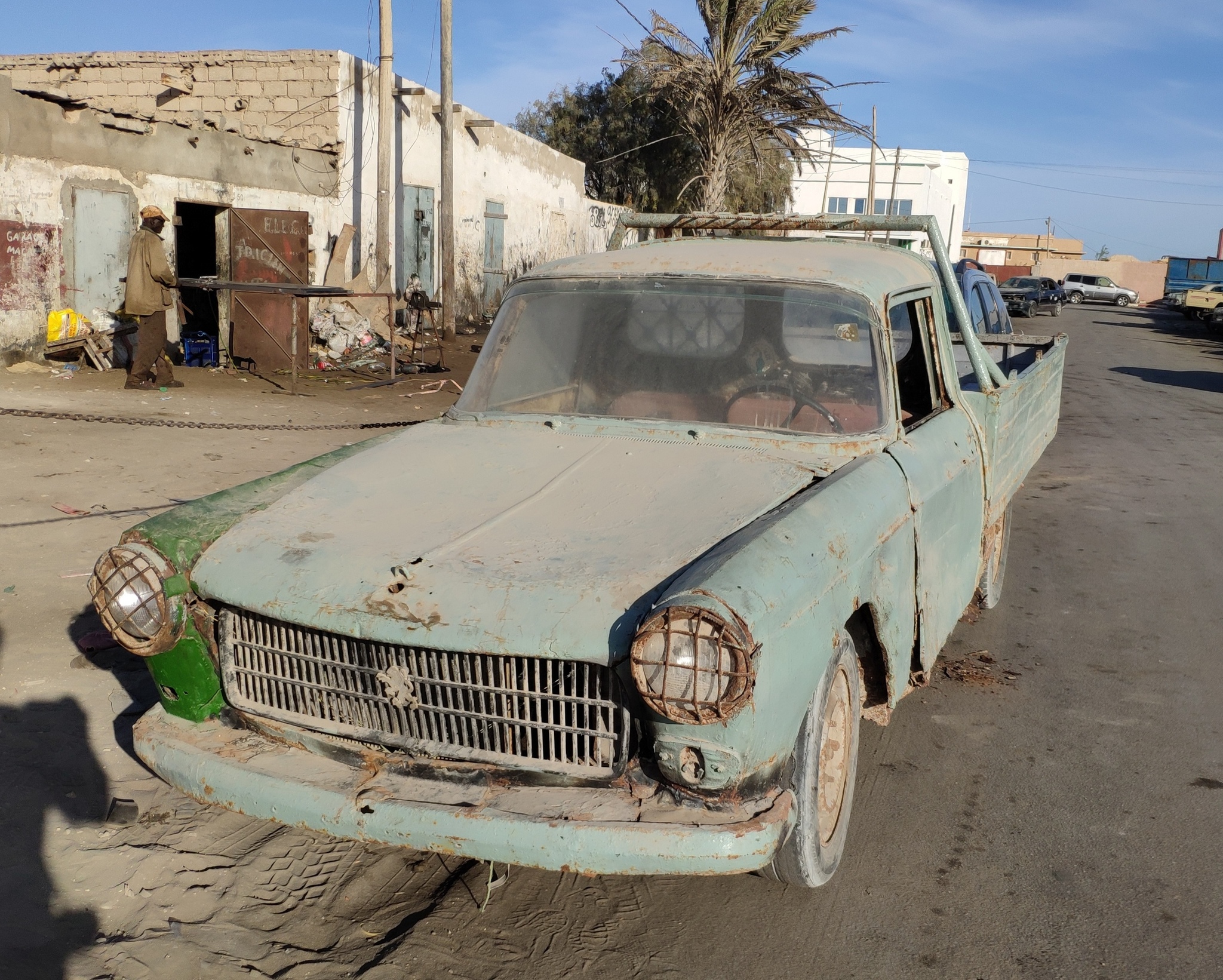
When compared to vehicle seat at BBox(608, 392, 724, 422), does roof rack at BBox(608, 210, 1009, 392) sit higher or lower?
higher

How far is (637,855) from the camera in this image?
2.31 meters

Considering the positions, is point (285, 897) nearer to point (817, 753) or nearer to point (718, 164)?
point (817, 753)

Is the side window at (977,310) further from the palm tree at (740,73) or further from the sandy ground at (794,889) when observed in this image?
the palm tree at (740,73)

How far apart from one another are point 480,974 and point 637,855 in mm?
559

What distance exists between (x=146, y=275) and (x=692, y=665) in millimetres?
10387

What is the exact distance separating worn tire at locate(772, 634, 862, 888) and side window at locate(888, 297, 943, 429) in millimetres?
1569

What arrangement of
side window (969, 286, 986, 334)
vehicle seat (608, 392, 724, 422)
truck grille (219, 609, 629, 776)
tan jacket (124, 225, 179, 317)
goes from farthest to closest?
tan jacket (124, 225, 179, 317) → side window (969, 286, 986, 334) → vehicle seat (608, 392, 724, 422) → truck grille (219, 609, 629, 776)

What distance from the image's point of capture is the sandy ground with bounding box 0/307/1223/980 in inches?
104

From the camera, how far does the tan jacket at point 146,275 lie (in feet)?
36.3

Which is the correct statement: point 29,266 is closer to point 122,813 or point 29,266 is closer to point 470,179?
point 470,179

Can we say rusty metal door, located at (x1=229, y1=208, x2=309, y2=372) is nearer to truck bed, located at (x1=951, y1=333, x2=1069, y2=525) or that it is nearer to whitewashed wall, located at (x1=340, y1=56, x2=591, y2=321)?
whitewashed wall, located at (x1=340, y1=56, x2=591, y2=321)

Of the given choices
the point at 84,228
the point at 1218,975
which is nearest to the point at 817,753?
the point at 1218,975

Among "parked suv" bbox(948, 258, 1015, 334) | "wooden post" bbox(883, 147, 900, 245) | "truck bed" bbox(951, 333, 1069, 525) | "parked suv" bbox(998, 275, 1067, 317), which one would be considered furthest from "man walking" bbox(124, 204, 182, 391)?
"parked suv" bbox(998, 275, 1067, 317)

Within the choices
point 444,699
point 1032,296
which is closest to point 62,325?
point 444,699
